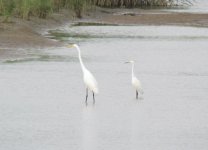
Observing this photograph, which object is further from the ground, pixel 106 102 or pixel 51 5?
pixel 106 102

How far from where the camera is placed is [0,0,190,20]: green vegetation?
28587 millimetres

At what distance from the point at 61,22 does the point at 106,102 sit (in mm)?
21149

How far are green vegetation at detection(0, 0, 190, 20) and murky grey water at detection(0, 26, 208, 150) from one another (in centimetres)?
472

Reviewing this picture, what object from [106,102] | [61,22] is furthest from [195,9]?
[106,102]

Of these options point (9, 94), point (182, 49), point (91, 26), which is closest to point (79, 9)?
point (91, 26)

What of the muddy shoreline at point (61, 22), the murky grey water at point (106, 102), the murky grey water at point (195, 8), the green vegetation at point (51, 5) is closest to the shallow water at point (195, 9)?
the murky grey water at point (195, 8)

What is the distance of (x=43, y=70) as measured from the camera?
62.0 feet

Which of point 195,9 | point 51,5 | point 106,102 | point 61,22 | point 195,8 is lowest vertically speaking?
point 195,8

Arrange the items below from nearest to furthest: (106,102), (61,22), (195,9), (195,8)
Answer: (106,102)
(61,22)
(195,9)
(195,8)

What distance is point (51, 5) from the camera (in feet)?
113

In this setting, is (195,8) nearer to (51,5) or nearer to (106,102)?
(51,5)

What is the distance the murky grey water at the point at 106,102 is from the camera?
10867 millimetres

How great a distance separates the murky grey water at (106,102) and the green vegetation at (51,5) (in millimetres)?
4721

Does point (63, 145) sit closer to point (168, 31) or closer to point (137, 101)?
point (137, 101)
